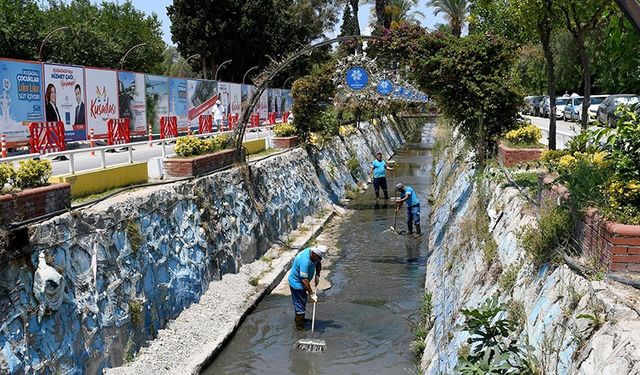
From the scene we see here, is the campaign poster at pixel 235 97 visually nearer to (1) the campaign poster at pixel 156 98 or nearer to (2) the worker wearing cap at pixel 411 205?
(1) the campaign poster at pixel 156 98

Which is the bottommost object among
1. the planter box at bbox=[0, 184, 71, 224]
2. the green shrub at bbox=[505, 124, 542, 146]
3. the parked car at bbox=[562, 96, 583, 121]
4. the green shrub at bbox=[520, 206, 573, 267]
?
the green shrub at bbox=[520, 206, 573, 267]

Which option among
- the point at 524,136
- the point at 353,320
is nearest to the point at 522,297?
the point at 353,320

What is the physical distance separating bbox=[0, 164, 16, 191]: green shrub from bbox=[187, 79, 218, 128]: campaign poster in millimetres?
21890

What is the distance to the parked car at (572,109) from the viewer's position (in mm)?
32656

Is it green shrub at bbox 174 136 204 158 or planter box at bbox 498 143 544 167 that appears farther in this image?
green shrub at bbox 174 136 204 158

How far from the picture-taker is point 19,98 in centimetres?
1781

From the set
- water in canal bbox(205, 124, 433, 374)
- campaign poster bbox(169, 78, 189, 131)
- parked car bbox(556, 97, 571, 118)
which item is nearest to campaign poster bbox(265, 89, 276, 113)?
campaign poster bbox(169, 78, 189, 131)

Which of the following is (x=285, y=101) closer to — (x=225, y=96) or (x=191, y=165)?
(x=225, y=96)

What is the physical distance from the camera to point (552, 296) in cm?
574

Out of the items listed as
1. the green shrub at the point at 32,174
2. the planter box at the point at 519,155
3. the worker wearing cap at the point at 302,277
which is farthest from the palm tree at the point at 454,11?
the green shrub at the point at 32,174

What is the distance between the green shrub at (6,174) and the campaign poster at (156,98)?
60.0ft

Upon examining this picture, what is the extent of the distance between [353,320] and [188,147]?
16.6 feet

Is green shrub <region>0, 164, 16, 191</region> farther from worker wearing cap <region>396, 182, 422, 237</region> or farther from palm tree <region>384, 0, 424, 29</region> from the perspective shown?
palm tree <region>384, 0, 424, 29</region>

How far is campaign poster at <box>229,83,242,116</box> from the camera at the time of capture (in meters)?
34.5
